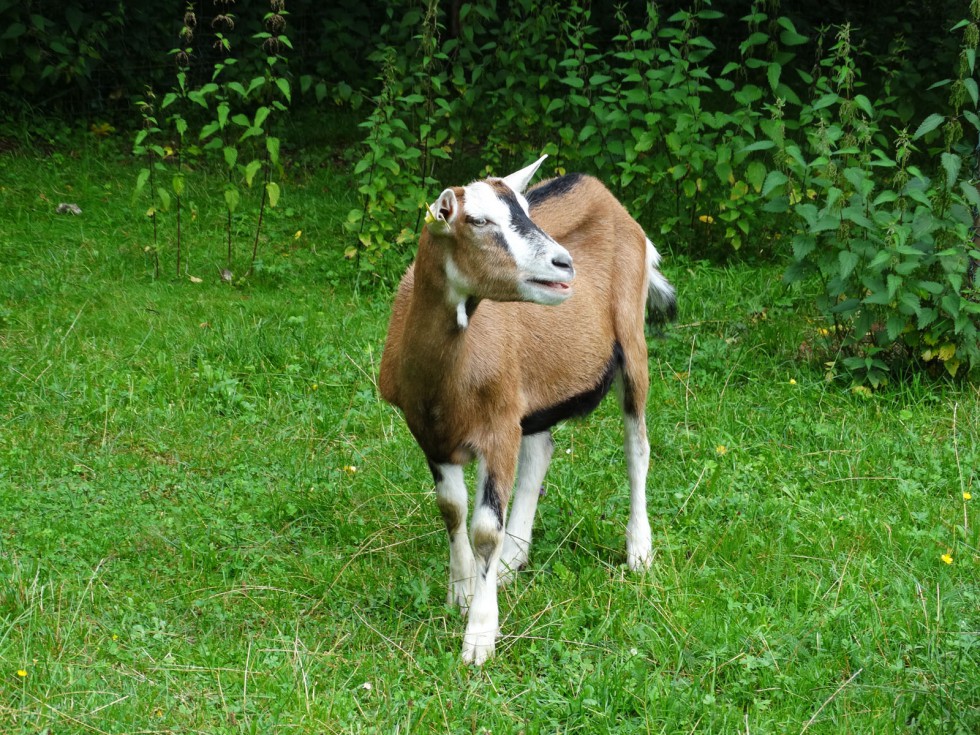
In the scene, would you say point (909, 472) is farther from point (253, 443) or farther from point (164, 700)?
point (164, 700)

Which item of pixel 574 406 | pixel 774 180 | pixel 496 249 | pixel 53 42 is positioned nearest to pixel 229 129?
pixel 53 42

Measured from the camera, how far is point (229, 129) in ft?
33.7

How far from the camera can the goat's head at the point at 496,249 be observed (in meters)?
3.78

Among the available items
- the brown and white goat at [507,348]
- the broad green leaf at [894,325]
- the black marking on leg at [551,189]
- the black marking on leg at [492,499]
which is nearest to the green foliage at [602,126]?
the broad green leaf at [894,325]

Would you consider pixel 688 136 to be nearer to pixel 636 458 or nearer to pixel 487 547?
pixel 636 458

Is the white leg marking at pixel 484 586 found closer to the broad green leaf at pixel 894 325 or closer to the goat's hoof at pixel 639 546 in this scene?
the goat's hoof at pixel 639 546

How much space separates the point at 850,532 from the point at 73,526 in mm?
3333

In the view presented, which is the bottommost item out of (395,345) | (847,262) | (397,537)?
(397,537)

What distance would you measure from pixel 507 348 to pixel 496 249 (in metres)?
0.67

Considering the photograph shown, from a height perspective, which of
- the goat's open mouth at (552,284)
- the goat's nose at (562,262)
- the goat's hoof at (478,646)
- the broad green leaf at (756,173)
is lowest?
the goat's hoof at (478,646)

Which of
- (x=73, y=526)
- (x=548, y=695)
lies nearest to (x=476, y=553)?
(x=548, y=695)

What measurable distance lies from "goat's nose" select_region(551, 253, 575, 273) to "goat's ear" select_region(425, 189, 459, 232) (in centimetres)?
37

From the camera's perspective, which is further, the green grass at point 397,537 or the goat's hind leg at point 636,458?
the goat's hind leg at point 636,458

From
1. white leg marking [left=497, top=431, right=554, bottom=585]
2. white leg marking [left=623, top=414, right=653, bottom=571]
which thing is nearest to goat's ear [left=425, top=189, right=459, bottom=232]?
white leg marking [left=497, top=431, right=554, bottom=585]
